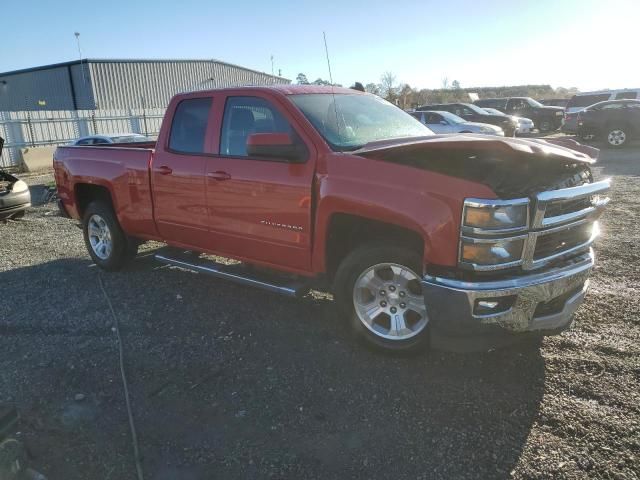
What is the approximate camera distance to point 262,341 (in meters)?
4.19

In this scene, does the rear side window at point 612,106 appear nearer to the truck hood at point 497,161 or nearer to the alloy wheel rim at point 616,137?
the alloy wheel rim at point 616,137

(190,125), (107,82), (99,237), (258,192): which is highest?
(107,82)

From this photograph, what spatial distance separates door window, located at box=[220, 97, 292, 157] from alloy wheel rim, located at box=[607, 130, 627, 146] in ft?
59.5

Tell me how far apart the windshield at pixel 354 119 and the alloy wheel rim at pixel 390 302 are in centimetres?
103

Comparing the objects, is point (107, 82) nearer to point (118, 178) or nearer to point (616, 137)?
point (616, 137)

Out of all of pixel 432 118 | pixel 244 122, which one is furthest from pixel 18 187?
pixel 432 118

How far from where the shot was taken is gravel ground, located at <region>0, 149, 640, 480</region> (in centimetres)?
276

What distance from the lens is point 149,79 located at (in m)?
35.2

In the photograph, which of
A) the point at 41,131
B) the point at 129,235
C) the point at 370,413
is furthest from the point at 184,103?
the point at 41,131

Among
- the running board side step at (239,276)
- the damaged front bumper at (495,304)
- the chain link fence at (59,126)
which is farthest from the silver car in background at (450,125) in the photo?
the chain link fence at (59,126)

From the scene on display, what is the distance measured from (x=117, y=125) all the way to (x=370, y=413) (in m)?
25.0

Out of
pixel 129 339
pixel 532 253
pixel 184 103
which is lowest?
pixel 129 339

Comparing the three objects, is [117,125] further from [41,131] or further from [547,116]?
[547,116]

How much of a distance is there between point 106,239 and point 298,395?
3857mm
